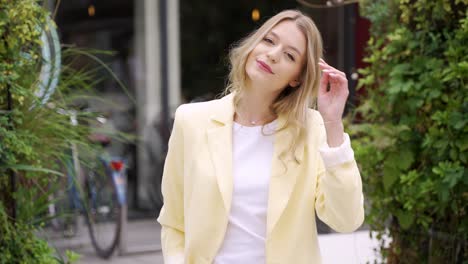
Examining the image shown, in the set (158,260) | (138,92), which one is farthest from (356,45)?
(158,260)

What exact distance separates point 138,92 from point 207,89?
822mm

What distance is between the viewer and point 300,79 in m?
2.58

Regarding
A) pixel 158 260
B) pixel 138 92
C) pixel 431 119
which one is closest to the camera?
pixel 431 119

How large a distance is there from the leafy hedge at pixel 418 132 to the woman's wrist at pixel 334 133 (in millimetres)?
1417

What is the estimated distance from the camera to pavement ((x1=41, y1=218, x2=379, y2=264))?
443 cm

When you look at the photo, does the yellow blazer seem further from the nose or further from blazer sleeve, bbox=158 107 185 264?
the nose

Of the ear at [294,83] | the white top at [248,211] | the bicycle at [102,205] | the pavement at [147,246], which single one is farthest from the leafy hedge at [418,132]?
the bicycle at [102,205]

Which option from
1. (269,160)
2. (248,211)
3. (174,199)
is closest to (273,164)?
(269,160)

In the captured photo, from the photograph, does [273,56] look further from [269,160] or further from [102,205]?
[102,205]

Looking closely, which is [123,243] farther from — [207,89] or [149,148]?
[207,89]

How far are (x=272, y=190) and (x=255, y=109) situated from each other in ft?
0.97

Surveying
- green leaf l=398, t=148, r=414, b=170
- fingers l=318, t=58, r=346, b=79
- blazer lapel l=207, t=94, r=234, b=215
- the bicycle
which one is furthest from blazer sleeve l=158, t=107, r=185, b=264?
the bicycle

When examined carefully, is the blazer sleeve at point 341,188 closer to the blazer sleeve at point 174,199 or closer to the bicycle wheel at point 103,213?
the blazer sleeve at point 174,199

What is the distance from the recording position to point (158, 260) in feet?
23.3
